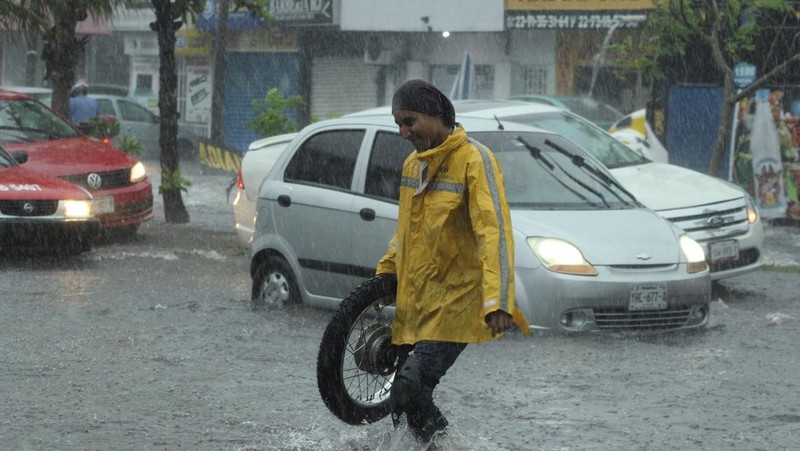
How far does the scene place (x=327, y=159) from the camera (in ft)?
33.2

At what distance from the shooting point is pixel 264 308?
34.1 ft

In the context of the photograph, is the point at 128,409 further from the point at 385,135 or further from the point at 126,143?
the point at 126,143

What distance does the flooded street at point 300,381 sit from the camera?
6570 mm

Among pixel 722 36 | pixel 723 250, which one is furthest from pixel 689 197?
pixel 722 36

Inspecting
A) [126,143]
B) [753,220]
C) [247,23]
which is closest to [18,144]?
[126,143]

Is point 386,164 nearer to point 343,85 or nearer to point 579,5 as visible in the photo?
point 579,5

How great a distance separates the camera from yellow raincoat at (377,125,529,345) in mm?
5562

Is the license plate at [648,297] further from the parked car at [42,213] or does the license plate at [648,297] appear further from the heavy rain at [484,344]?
the parked car at [42,213]

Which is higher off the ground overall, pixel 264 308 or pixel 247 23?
pixel 247 23

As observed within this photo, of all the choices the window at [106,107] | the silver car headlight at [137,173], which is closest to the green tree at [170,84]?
the silver car headlight at [137,173]

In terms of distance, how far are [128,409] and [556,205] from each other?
367cm

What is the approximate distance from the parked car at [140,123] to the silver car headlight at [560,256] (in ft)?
71.3

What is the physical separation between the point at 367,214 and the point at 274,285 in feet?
3.99

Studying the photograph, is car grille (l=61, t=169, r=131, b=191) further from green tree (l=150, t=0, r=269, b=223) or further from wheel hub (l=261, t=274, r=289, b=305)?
wheel hub (l=261, t=274, r=289, b=305)
